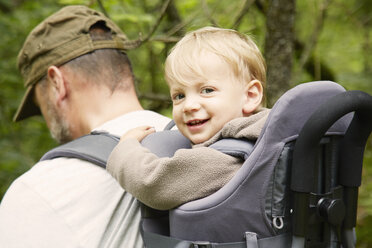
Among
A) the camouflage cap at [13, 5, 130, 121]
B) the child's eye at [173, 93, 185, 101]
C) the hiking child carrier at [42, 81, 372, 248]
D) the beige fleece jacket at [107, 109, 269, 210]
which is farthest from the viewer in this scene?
A: the camouflage cap at [13, 5, 130, 121]

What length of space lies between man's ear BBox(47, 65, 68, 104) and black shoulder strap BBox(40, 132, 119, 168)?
0.52 m

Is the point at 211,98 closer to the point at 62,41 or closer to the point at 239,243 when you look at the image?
the point at 239,243

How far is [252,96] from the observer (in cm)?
176

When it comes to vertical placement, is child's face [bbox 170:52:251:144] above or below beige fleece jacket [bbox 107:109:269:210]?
above

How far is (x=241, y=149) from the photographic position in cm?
146

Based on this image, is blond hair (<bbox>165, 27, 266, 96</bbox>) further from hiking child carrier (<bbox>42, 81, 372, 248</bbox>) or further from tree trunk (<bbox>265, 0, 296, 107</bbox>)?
tree trunk (<bbox>265, 0, 296, 107</bbox>)

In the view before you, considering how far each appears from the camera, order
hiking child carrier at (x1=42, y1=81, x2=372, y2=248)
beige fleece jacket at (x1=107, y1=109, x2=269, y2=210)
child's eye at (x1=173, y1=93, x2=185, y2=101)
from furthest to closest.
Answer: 1. child's eye at (x1=173, y1=93, x2=185, y2=101)
2. beige fleece jacket at (x1=107, y1=109, x2=269, y2=210)
3. hiking child carrier at (x1=42, y1=81, x2=372, y2=248)

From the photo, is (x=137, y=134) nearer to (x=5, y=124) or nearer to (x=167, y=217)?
(x=167, y=217)

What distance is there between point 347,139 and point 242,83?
1.46ft

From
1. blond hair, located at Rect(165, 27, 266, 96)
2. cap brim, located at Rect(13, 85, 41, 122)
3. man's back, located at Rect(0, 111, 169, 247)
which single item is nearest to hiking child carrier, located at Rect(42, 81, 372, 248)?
blond hair, located at Rect(165, 27, 266, 96)

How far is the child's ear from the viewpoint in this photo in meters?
1.74

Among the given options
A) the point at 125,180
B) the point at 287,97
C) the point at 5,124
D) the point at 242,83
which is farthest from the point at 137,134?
the point at 5,124

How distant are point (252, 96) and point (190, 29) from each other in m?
2.07

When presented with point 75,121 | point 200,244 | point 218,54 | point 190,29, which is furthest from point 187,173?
point 190,29
